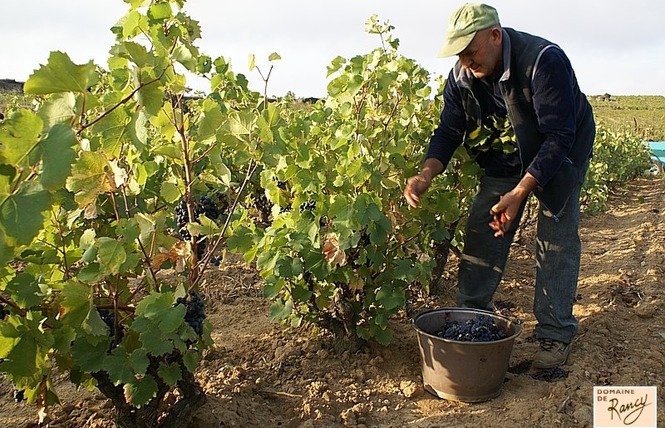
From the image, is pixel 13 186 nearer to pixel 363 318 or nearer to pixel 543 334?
pixel 363 318

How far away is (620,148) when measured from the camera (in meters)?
11.7

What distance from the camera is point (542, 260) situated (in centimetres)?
352

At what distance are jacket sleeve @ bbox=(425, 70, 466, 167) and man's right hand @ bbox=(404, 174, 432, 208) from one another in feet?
0.78

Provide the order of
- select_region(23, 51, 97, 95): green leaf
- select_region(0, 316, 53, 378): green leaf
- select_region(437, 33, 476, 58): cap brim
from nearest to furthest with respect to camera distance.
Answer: select_region(23, 51, 97, 95): green leaf, select_region(0, 316, 53, 378): green leaf, select_region(437, 33, 476, 58): cap brim

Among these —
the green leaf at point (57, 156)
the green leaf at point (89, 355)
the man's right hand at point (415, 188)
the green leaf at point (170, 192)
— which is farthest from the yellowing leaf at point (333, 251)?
the green leaf at point (57, 156)

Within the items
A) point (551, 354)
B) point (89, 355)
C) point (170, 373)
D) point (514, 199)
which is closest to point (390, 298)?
point (514, 199)

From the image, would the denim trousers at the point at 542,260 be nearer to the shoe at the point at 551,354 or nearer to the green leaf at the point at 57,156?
the shoe at the point at 551,354

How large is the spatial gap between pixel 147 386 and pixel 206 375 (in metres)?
1.05

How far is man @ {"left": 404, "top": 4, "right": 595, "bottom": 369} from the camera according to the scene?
9.84 ft

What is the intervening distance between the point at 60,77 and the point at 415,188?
6.50 feet

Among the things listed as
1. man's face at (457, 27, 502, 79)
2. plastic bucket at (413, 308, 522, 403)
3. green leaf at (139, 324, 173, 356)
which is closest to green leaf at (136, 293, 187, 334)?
green leaf at (139, 324, 173, 356)

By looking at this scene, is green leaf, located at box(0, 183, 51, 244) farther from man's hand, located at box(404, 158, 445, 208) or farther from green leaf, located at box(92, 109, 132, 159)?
man's hand, located at box(404, 158, 445, 208)

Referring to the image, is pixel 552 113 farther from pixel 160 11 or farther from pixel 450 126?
pixel 160 11

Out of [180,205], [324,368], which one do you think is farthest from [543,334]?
[180,205]
